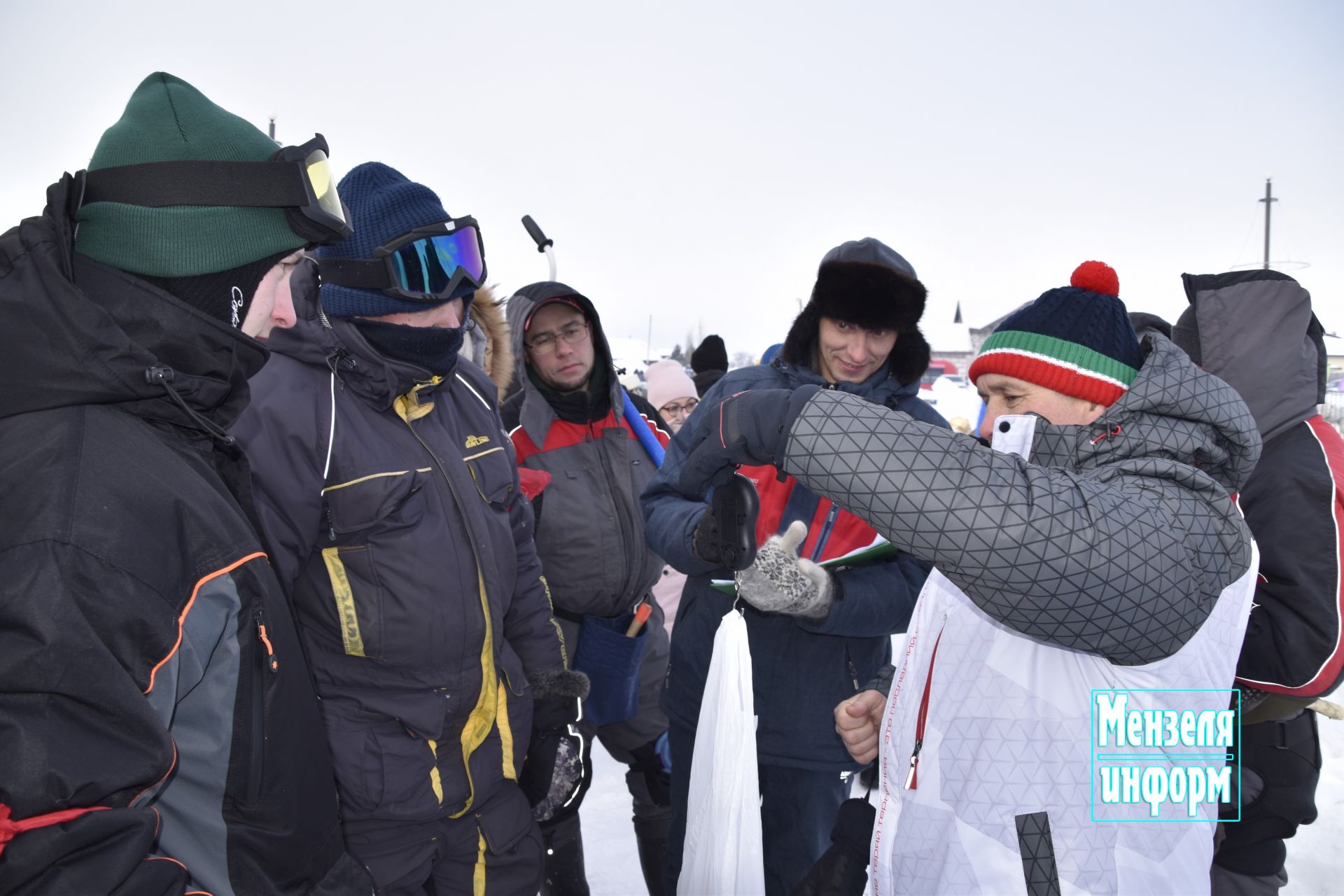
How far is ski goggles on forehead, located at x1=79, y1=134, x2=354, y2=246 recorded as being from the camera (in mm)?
1258

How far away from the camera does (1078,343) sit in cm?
151

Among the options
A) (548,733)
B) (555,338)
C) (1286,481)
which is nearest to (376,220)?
(555,338)

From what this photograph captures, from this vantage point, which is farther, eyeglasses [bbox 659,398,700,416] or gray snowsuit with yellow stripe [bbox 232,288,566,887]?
eyeglasses [bbox 659,398,700,416]

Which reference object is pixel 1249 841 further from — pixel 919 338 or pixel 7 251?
pixel 7 251

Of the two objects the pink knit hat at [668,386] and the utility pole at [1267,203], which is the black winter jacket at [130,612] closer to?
the pink knit hat at [668,386]

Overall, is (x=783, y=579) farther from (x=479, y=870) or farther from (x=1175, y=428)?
(x=479, y=870)

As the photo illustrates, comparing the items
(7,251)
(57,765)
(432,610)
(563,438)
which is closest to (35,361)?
(7,251)

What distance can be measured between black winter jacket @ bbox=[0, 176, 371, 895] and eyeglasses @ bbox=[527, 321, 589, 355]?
1934 mm

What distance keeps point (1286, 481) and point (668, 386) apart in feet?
13.9

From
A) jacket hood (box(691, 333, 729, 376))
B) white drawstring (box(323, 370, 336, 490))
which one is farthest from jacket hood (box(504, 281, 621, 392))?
jacket hood (box(691, 333, 729, 376))

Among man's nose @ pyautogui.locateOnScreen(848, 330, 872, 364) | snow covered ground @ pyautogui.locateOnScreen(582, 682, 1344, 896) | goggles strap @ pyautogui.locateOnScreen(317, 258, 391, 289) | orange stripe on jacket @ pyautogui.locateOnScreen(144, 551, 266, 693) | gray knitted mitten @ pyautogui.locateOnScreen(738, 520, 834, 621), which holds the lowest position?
snow covered ground @ pyautogui.locateOnScreen(582, 682, 1344, 896)

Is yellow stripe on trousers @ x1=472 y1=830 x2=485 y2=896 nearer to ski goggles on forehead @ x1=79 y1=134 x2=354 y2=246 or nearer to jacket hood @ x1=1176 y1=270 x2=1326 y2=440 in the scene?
ski goggles on forehead @ x1=79 y1=134 x2=354 y2=246

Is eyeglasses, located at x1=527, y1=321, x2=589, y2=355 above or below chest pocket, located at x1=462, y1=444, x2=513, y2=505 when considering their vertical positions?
above

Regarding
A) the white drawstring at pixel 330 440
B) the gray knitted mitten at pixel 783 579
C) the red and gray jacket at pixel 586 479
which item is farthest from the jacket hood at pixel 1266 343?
the white drawstring at pixel 330 440
